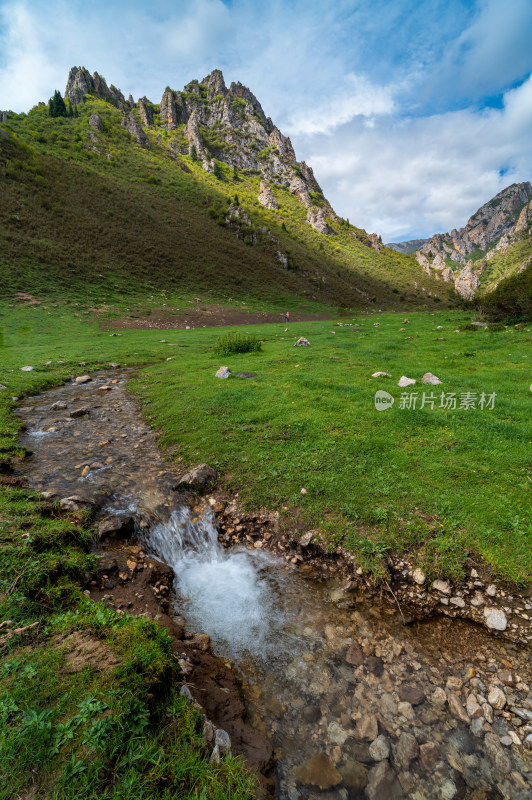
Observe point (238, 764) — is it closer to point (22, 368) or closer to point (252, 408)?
point (252, 408)

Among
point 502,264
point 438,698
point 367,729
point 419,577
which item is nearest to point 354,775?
point 367,729

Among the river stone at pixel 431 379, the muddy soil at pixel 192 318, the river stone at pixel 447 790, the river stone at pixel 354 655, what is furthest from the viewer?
the muddy soil at pixel 192 318

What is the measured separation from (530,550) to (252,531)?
5061mm

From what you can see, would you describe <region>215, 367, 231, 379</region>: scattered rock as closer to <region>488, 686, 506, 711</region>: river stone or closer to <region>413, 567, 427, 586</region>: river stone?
<region>413, 567, 427, 586</region>: river stone

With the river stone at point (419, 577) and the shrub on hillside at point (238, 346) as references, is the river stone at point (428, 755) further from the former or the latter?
the shrub on hillside at point (238, 346)

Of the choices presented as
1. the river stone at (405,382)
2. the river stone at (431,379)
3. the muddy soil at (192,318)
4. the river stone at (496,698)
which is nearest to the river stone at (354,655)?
the river stone at (496,698)

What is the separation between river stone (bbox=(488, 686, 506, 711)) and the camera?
3727mm

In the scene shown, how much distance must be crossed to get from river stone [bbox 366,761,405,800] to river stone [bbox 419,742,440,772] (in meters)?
0.36

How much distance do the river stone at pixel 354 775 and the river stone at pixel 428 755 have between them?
0.65 meters

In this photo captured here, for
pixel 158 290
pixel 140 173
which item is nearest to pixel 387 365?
pixel 158 290

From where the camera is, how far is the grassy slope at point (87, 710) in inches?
93.2

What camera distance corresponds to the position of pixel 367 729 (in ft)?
11.9

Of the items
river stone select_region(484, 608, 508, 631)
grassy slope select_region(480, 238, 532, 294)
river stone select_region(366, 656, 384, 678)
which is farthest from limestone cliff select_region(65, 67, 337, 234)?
river stone select_region(366, 656, 384, 678)

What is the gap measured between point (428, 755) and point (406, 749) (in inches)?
9.0
